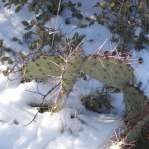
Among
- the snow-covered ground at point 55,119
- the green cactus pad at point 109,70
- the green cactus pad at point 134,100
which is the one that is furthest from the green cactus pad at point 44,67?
the green cactus pad at point 134,100

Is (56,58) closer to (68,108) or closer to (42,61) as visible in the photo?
(42,61)

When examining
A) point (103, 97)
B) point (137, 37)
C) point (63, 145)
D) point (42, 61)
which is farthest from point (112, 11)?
point (63, 145)

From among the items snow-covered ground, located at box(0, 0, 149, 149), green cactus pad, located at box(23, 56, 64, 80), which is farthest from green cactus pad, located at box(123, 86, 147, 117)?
green cactus pad, located at box(23, 56, 64, 80)

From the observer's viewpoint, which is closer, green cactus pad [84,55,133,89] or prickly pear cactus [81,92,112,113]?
green cactus pad [84,55,133,89]

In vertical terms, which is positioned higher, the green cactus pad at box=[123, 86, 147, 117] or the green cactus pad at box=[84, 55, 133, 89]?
the green cactus pad at box=[84, 55, 133, 89]

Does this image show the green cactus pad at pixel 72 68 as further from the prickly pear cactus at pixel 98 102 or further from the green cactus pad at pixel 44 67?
the prickly pear cactus at pixel 98 102

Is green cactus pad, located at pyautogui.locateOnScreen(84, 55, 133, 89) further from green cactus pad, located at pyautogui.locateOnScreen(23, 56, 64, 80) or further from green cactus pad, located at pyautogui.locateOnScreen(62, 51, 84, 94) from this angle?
green cactus pad, located at pyautogui.locateOnScreen(23, 56, 64, 80)
